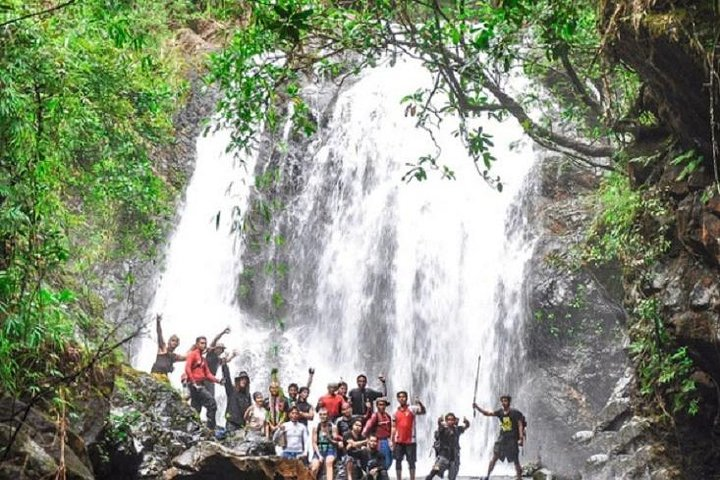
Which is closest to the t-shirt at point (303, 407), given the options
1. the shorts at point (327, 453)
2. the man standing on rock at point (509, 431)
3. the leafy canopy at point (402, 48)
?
the shorts at point (327, 453)

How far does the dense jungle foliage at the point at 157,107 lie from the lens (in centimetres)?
609

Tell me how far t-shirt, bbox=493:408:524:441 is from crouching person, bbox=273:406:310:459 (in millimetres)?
3130

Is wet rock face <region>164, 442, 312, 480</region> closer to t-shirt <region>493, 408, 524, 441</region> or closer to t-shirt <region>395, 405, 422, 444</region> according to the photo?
t-shirt <region>395, 405, 422, 444</region>

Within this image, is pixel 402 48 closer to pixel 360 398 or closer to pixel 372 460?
pixel 360 398

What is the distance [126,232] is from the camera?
1717 cm

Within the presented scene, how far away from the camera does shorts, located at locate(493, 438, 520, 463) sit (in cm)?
1265

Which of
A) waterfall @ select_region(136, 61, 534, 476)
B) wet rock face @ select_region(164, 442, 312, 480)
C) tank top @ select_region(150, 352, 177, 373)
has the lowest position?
wet rock face @ select_region(164, 442, 312, 480)

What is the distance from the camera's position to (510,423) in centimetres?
1272

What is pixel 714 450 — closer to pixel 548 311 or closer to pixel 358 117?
pixel 548 311

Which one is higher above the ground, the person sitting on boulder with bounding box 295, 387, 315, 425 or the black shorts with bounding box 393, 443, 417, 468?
the person sitting on boulder with bounding box 295, 387, 315, 425

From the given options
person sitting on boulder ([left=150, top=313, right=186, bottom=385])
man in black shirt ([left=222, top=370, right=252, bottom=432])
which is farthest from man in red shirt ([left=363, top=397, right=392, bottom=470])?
person sitting on boulder ([left=150, top=313, right=186, bottom=385])

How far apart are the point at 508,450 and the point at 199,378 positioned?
4.70 m

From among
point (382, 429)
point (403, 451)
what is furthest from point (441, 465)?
point (382, 429)

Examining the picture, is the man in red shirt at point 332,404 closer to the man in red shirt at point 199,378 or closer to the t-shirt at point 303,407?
the t-shirt at point 303,407
